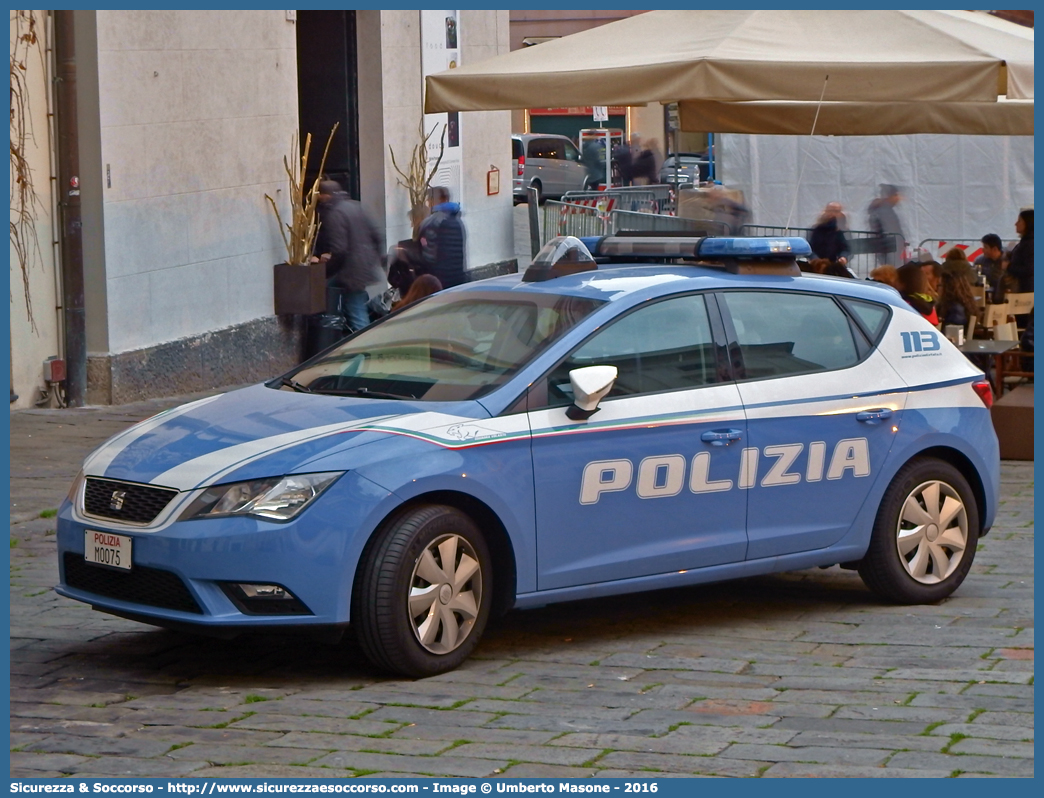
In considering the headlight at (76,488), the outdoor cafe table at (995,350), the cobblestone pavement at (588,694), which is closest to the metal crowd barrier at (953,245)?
the outdoor cafe table at (995,350)

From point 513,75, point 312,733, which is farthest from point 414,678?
point 513,75

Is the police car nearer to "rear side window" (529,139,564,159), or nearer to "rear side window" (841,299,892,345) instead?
"rear side window" (841,299,892,345)

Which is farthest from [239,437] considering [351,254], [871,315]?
[351,254]

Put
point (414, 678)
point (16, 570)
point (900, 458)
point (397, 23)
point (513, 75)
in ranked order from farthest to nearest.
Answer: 1. point (397, 23)
2. point (513, 75)
3. point (16, 570)
4. point (900, 458)
5. point (414, 678)

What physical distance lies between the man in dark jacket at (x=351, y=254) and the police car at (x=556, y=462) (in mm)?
6892

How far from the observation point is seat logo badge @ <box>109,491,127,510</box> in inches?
231

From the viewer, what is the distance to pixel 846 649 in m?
6.46

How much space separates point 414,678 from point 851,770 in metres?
1.73

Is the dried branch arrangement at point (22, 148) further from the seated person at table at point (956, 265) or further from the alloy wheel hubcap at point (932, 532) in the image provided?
the alloy wheel hubcap at point (932, 532)

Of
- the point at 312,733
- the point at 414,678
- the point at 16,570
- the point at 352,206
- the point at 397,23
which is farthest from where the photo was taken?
the point at 397,23

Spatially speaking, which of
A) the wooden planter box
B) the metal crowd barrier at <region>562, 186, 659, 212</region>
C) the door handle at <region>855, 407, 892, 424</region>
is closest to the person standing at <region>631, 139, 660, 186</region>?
the metal crowd barrier at <region>562, 186, 659, 212</region>

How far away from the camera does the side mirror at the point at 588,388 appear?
606 centimetres

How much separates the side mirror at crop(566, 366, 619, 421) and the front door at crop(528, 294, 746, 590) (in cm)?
4
